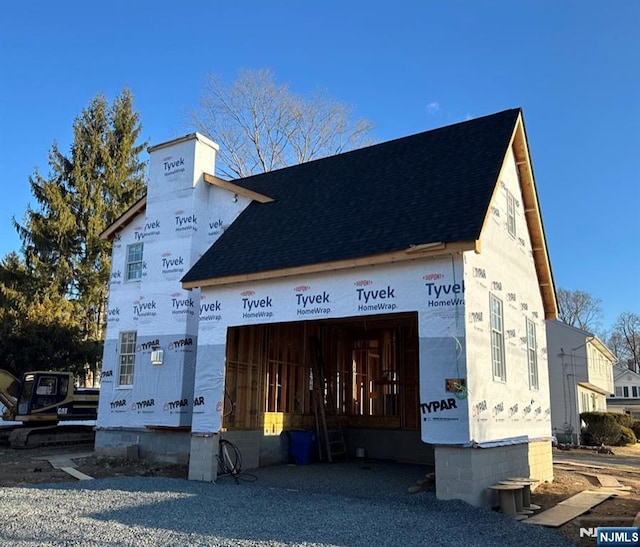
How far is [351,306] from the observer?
10.5 m

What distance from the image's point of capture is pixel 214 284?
1229 centimetres

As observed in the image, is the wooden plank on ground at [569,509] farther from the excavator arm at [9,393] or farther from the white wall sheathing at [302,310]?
the excavator arm at [9,393]

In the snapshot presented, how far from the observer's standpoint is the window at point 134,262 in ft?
57.3

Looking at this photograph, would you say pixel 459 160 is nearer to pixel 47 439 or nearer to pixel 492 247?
pixel 492 247

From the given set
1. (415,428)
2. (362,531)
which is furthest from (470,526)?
(415,428)

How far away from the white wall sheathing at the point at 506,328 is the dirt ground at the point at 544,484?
4.30 feet

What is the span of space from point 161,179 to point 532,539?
538 inches

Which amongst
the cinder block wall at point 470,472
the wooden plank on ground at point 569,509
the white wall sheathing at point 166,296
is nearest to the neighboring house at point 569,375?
the wooden plank on ground at point 569,509

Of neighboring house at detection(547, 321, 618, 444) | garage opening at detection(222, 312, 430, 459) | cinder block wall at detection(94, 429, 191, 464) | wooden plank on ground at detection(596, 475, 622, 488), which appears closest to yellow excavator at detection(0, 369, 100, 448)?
cinder block wall at detection(94, 429, 191, 464)

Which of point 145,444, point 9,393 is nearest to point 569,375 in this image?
point 145,444

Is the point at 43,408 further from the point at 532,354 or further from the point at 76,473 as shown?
the point at 532,354

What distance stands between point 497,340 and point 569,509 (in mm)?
3167

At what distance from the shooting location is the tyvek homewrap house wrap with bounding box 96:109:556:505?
30.9ft

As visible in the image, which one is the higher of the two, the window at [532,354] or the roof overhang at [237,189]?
the roof overhang at [237,189]
